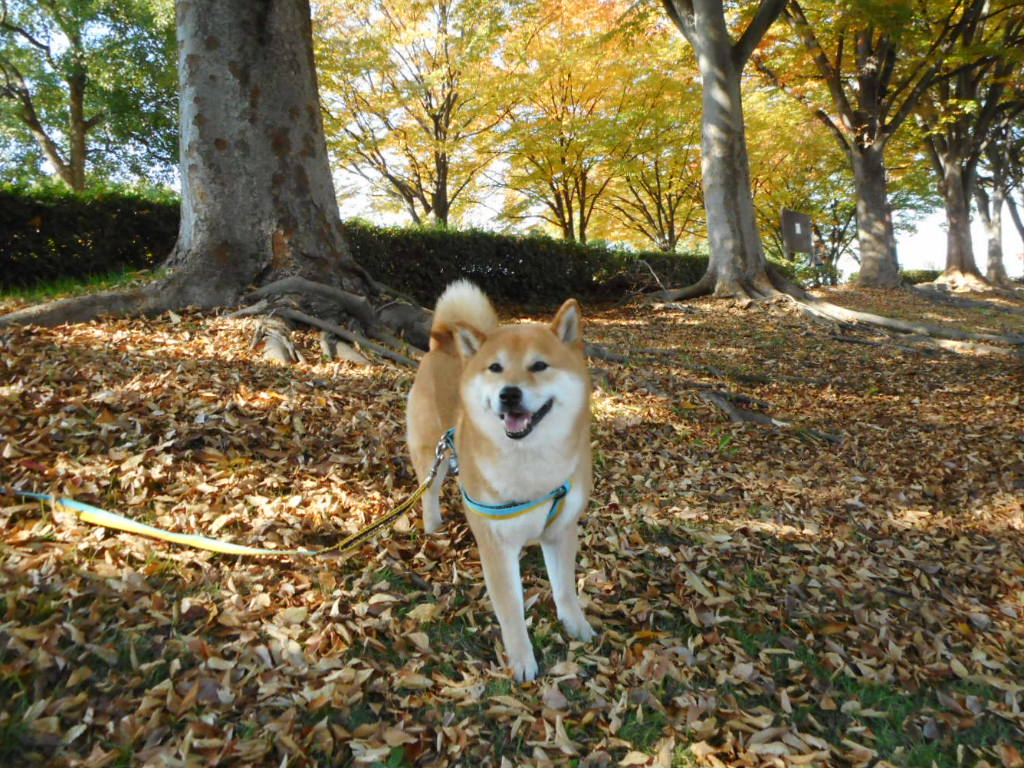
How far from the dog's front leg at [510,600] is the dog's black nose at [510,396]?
0.65 m

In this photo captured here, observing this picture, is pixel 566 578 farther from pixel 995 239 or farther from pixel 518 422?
pixel 995 239

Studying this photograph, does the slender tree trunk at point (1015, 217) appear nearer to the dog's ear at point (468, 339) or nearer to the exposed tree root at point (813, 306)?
the exposed tree root at point (813, 306)

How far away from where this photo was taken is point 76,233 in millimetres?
8477

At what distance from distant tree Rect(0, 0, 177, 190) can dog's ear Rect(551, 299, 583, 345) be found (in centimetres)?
2088

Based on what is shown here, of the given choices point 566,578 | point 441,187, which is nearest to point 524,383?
point 566,578

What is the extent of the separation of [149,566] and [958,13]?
2311 centimetres

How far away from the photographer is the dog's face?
254 cm

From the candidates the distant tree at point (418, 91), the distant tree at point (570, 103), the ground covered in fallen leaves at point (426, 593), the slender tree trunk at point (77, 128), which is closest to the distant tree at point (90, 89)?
the slender tree trunk at point (77, 128)

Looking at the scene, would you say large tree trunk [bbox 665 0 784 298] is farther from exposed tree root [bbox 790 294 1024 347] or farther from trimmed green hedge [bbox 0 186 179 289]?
trimmed green hedge [bbox 0 186 179 289]

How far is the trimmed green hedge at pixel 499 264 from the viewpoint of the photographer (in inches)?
460

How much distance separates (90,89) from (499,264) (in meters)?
16.8

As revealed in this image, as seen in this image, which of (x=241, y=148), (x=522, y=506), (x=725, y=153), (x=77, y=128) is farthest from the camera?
(x=77, y=128)

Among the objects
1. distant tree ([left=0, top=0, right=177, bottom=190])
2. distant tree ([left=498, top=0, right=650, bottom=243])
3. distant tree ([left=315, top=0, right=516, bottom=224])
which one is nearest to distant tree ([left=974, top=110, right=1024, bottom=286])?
distant tree ([left=498, top=0, right=650, bottom=243])

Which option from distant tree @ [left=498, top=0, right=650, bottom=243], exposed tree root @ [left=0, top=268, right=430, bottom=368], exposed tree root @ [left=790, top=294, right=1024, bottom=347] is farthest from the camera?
distant tree @ [left=498, top=0, right=650, bottom=243]
